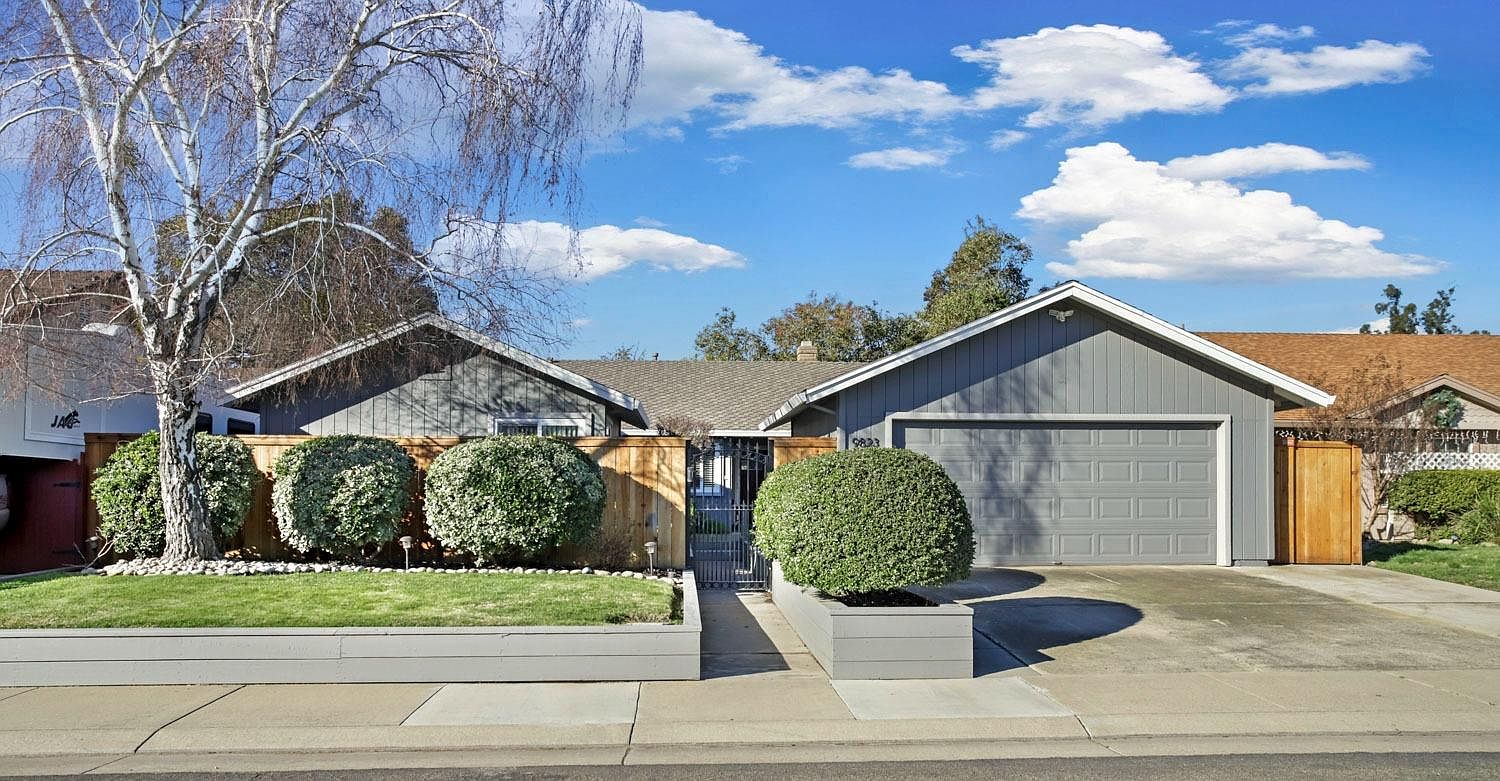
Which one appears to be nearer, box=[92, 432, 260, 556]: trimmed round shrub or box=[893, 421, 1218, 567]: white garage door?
box=[92, 432, 260, 556]: trimmed round shrub

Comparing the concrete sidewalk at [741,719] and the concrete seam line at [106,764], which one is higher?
the concrete sidewalk at [741,719]

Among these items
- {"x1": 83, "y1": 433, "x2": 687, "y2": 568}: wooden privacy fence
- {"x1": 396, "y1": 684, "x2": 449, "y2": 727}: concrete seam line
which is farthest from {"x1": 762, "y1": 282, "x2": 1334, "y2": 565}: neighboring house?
{"x1": 396, "y1": 684, "x2": 449, "y2": 727}: concrete seam line

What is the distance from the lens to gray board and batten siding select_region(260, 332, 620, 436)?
17.2m

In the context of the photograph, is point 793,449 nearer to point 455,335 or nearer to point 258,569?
point 455,335

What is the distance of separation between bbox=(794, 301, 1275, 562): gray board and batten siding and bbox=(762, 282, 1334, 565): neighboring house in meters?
0.02

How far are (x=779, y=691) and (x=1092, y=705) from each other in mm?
2357

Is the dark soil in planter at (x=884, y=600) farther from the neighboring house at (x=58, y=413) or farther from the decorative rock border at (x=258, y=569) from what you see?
the neighboring house at (x=58, y=413)

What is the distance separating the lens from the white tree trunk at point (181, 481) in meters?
12.6

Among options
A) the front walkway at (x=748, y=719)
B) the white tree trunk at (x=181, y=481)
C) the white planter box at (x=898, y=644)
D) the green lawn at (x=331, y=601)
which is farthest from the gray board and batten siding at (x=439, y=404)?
the white planter box at (x=898, y=644)

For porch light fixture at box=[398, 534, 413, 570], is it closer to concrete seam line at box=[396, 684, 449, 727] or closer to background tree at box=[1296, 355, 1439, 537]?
concrete seam line at box=[396, 684, 449, 727]

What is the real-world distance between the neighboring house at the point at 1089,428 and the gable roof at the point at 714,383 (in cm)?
985

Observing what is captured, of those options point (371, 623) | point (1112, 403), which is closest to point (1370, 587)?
point (1112, 403)

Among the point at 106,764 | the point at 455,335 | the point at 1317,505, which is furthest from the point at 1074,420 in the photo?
the point at 106,764

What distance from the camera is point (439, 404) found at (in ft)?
57.2
